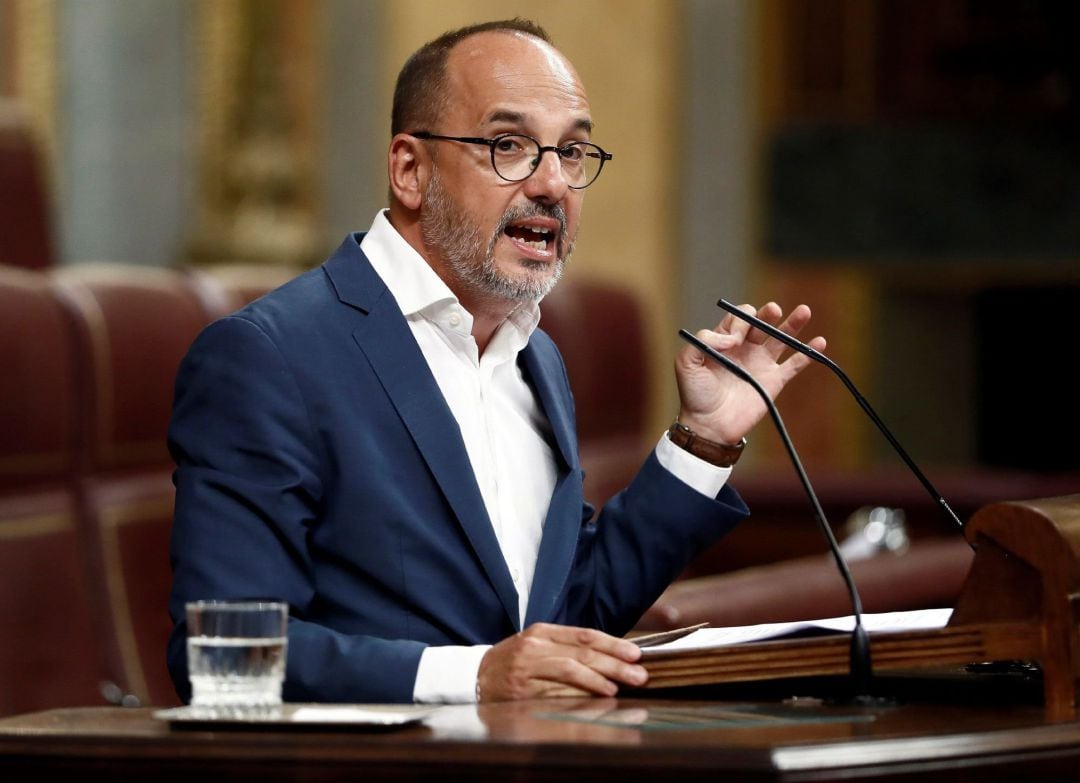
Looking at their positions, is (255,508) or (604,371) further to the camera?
(604,371)

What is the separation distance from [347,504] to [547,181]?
14.2 inches

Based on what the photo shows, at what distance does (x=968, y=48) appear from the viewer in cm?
527

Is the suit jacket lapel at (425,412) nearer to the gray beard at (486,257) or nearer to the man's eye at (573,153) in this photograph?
the gray beard at (486,257)

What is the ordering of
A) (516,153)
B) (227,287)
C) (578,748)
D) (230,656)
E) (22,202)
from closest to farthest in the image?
(578,748) → (230,656) → (516,153) → (227,287) → (22,202)

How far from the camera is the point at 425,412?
1561 millimetres

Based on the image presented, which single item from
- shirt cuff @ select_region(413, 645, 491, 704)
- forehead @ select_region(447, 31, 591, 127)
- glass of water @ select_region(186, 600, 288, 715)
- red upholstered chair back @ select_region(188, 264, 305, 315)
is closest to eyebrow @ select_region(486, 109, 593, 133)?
forehead @ select_region(447, 31, 591, 127)

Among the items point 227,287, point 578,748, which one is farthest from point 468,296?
point 227,287

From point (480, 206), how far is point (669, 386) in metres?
3.70

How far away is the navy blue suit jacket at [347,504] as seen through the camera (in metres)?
1.41

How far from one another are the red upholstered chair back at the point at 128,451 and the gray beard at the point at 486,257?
1.08m

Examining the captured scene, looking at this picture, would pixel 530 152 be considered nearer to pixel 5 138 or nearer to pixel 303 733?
pixel 303 733

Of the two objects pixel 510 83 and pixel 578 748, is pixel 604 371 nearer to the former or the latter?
pixel 510 83

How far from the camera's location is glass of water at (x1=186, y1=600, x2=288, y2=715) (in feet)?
3.76

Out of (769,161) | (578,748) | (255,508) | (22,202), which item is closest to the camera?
(578,748)
